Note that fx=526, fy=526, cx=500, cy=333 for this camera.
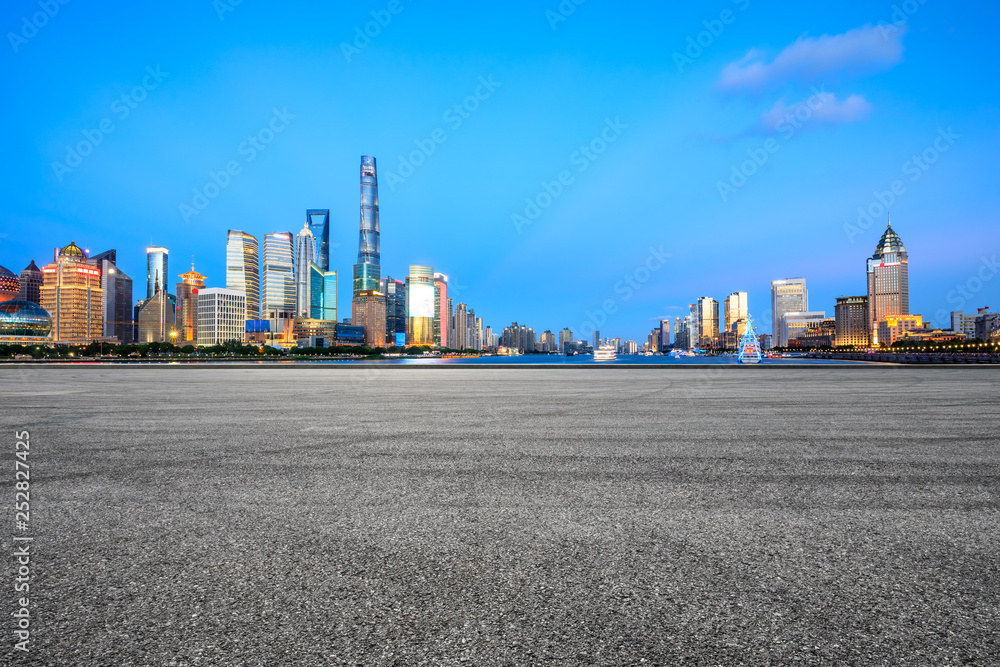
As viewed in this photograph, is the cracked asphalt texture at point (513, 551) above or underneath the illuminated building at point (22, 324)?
underneath

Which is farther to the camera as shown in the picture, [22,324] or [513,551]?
[22,324]

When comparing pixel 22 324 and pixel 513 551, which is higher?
pixel 22 324

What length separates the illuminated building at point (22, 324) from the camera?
182 m

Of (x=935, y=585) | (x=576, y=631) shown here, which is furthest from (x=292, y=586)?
(x=935, y=585)

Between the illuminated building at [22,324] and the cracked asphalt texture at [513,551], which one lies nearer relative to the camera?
the cracked asphalt texture at [513,551]

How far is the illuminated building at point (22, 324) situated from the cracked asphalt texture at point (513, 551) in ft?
769

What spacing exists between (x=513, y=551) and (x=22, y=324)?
247 meters

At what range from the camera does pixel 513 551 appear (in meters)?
4.36

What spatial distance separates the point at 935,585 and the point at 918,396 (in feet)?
60.4

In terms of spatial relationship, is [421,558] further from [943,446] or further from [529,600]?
[943,446]

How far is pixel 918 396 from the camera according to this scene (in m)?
18.2

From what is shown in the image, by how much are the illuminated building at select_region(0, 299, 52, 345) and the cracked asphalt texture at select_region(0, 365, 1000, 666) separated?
23427 centimetres

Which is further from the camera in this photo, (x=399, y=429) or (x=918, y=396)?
(x=918, y=396)

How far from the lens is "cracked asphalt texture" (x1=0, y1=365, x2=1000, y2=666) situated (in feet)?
9.97
